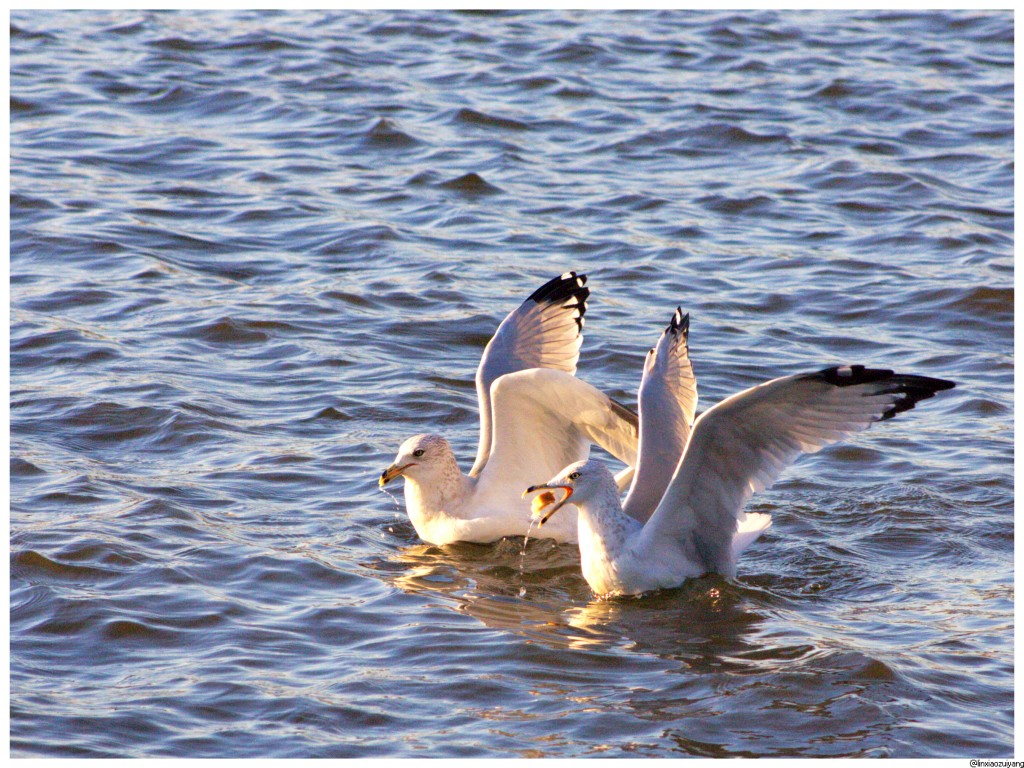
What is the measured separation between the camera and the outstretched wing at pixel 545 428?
757cm

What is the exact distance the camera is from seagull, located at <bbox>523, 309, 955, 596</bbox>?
6.37 meters

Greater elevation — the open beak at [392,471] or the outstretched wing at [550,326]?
the outstretched wing at [550,326]

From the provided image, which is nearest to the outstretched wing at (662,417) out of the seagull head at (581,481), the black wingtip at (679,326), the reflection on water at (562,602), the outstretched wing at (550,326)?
the black wingtip at (679,326)

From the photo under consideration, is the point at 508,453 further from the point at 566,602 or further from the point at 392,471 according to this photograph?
the point at 566,602

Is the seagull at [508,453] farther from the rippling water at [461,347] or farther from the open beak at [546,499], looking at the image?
the open beak at [546,499]

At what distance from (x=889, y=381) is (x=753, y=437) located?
26.7 inches

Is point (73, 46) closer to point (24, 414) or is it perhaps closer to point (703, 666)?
point (24, 414)

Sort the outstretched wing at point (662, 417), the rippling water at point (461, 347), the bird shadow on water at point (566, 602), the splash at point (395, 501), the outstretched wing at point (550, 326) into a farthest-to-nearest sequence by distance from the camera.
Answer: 1. the outstretched wing at point (550, 326)
2. the splash at point (395, 501)
3. the outstretched wing at point (662, 417)
4. the bird shadow on water at point (566, 602)
5. the rippling water at point (461, 347)

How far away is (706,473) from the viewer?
22.3ft

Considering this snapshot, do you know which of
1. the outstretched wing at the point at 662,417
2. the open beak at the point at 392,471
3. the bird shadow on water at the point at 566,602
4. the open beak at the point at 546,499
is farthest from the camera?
the open beak at the point at 392,471

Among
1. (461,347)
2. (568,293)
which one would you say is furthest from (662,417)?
(461,347)

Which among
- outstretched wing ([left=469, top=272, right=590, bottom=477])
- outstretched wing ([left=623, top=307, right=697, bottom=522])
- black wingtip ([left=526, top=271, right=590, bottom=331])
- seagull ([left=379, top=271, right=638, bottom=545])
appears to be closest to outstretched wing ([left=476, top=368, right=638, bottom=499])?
seagull ([left=379, top=271, right=638, bottom=545])

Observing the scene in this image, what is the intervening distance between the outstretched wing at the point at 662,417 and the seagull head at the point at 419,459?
1.07m

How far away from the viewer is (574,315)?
335 inches
